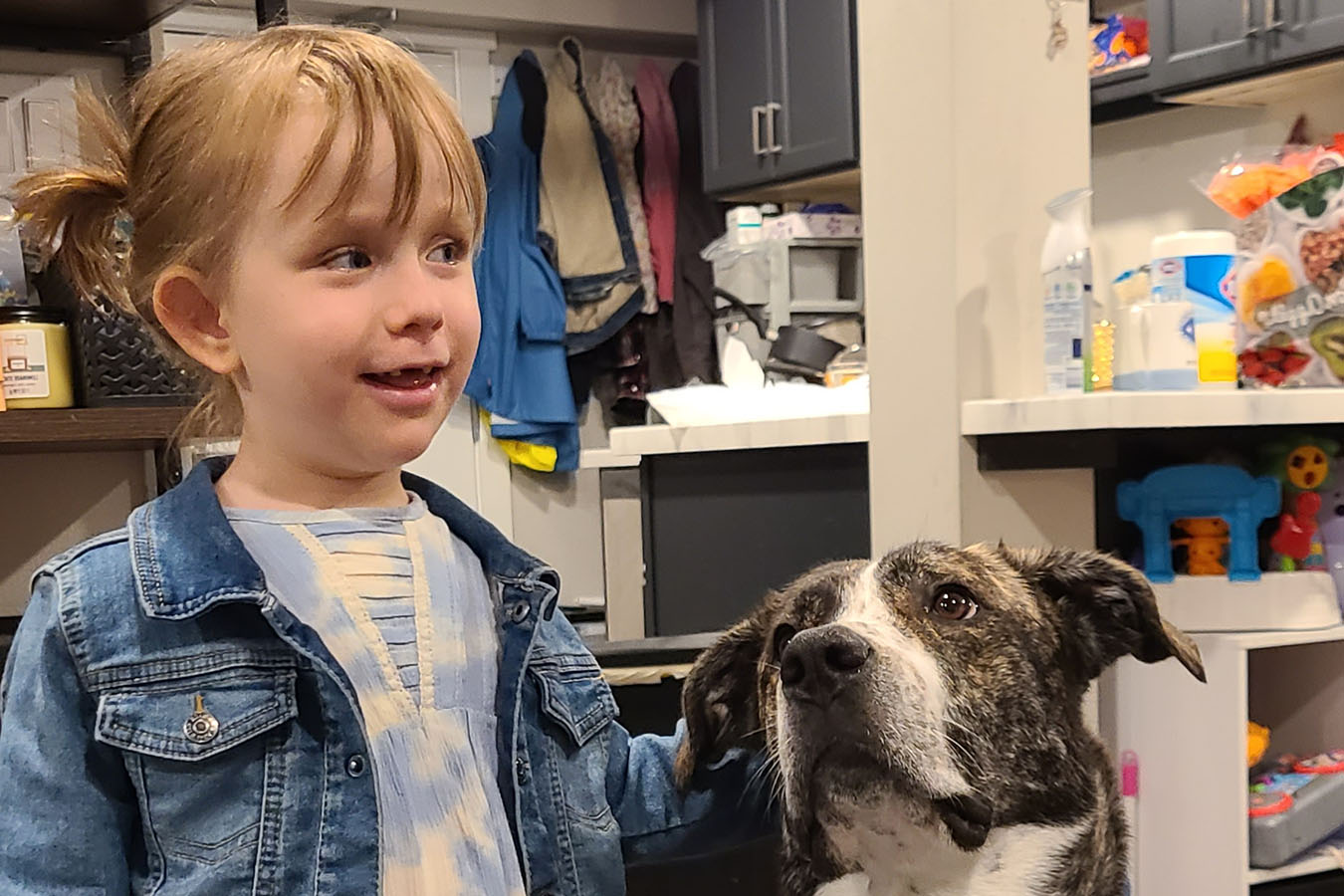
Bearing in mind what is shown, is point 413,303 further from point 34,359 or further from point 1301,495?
point 1301,495

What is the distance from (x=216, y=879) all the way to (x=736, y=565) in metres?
1.56

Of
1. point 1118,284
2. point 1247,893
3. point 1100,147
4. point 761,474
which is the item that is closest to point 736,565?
point 761,474

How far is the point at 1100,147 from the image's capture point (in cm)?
372

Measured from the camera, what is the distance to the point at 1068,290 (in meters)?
1.60

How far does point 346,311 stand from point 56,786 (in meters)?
0.37

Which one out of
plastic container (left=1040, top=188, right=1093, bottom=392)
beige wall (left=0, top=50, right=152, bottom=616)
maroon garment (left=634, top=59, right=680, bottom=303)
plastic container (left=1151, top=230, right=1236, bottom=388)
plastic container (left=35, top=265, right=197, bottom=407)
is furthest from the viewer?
maroon garment (left=634, top=59, right=680, bottom=303)

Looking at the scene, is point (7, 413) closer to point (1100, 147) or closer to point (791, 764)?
point (791, 764)

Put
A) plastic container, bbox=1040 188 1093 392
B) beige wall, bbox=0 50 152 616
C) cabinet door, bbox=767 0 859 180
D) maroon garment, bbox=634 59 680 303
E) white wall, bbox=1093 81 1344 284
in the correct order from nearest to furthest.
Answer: plastic container, bbox=1040 188 1093 392 < beige wall, bbox=0 50 152 616 < white wall, bbox=1093 81 1344 284 < cabinet door, bbox=767 0 859 180 < maroon garment, bbox=634 59 680 303

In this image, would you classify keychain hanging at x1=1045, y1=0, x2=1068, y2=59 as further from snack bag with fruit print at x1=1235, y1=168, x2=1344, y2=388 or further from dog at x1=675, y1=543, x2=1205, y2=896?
dog at x1=675, y1=543, x2=1205, y2=896

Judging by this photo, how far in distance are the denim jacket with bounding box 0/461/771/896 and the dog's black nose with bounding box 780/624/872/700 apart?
0.23 metres

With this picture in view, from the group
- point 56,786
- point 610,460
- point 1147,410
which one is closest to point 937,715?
→ point 56,786

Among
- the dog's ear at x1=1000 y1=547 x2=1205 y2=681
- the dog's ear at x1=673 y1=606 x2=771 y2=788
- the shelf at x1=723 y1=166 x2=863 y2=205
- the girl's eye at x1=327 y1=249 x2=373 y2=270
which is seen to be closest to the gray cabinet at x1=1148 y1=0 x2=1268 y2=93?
the shelf at x1=723 y1=166 x2=863 y2=205

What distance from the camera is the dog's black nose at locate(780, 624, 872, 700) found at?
2.95 ft

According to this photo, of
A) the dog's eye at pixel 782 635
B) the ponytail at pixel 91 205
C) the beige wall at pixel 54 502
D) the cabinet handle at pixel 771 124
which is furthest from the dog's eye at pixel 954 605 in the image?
the cabinet handle at pixel 771 124
